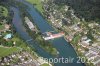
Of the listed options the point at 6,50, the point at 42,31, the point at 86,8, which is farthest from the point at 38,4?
the point at 6,50

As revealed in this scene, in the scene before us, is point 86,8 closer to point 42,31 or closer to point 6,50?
Answer: point 42,31

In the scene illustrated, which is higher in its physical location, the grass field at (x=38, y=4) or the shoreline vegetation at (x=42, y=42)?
the shoreline vegetation at (x=42, y=42)

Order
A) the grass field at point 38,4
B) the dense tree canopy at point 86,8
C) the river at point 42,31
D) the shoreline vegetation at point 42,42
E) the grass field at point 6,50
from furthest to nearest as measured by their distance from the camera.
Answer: the grass field at point 38,4 < the dense tree canopy at point 86,8 < the shoreline vegetation at point 42,42 < the river at point 42,31 < the grass field at point 6,50

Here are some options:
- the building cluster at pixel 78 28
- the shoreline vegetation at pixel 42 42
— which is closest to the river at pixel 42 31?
the shoreline vegetation at pixel 42 42

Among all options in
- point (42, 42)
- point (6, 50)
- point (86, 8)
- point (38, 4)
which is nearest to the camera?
point (6, 50)

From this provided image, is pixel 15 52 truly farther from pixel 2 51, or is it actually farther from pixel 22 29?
pixel 22 29

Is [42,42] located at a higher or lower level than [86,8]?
lower

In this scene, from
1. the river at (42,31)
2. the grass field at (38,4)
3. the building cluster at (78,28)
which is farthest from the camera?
the grass field at (38,4)

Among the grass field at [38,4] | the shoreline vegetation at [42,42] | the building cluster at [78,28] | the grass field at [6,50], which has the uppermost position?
the grass field at [6,50]

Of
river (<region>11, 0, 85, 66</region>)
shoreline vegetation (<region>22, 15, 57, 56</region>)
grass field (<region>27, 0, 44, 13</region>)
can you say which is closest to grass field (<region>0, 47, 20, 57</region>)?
river (<region>11, 0, 85, 66</region>)

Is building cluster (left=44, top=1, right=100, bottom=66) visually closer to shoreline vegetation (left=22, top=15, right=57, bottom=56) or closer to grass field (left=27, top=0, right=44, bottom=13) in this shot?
grass field (left=27, top=0, right=44, bottom=13)

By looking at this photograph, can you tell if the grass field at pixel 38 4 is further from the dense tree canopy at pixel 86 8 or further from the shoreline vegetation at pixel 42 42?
the shoreline vegetation at pixel 42 42
